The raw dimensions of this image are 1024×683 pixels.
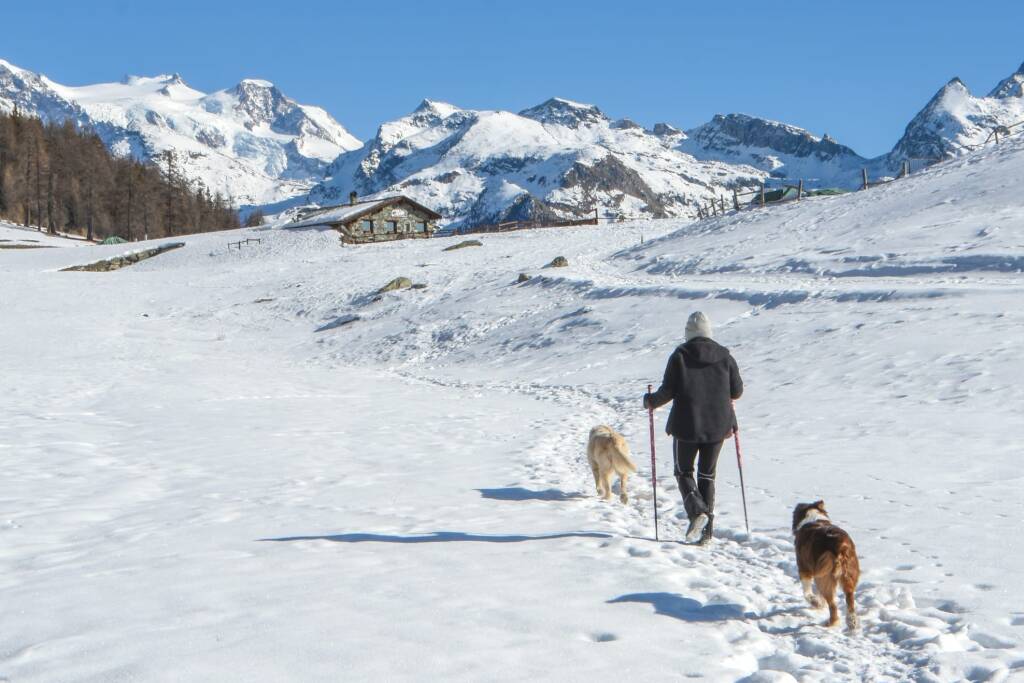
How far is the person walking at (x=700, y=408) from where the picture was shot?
24.5 ft

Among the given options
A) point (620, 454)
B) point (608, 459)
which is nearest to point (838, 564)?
point (620, 454)

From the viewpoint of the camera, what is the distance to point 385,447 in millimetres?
13961

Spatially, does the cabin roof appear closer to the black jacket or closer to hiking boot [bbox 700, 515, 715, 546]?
the black jacket

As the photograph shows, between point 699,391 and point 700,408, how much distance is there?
0.53 ft

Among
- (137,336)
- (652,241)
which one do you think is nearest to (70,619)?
(137,336)

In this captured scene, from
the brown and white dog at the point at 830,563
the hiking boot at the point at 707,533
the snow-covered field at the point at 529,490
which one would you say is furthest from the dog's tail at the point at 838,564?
the hiking boot at the point at 707,533

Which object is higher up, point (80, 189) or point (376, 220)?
point (80, 189)

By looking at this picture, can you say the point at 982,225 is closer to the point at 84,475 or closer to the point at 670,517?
the point at 670,517

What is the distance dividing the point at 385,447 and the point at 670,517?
6447 millimetres

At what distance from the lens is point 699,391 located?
748 cm

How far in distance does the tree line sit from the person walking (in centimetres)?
10111

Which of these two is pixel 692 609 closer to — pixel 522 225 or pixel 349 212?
pixel 349 212

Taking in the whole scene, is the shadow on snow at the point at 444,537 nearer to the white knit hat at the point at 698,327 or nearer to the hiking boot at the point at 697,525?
the hiking boot at the point at 697,525

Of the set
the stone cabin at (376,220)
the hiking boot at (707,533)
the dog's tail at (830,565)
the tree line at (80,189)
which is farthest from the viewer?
the tree line at (80,189)
